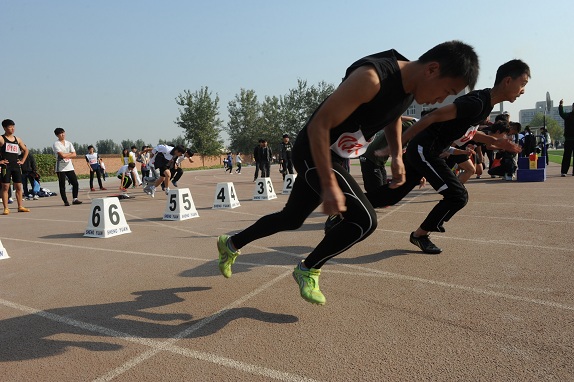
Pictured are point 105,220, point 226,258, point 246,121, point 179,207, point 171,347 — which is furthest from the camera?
point 246,121

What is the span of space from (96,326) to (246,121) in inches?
3296

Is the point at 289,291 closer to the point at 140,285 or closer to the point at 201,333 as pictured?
the point at 201,333

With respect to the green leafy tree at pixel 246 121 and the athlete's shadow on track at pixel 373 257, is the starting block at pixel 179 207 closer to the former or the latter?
the athlete's shadow on track at pixel 373 257

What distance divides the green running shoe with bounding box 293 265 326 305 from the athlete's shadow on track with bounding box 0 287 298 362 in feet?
0.60

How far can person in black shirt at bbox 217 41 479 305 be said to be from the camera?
7.07 feet

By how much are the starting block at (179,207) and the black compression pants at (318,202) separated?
189 inches

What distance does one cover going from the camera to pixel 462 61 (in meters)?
2.19

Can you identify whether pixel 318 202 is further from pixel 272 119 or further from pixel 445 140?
pixel 272 119

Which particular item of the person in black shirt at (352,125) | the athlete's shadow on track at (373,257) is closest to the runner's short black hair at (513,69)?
the person in black shirt at (352,125)

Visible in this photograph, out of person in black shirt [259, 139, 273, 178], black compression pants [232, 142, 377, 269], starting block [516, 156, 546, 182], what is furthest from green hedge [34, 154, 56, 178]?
black compression pants [232, 142, 377, 269]

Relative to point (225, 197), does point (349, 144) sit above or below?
above

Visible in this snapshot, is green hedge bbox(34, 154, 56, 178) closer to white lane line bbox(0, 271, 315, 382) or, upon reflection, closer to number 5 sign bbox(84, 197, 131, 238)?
number 5 sign bbox(84, 197, 131, 238)

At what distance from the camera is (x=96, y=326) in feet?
8.65

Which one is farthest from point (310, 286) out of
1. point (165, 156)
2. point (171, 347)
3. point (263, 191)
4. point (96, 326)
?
point (165, 156)
